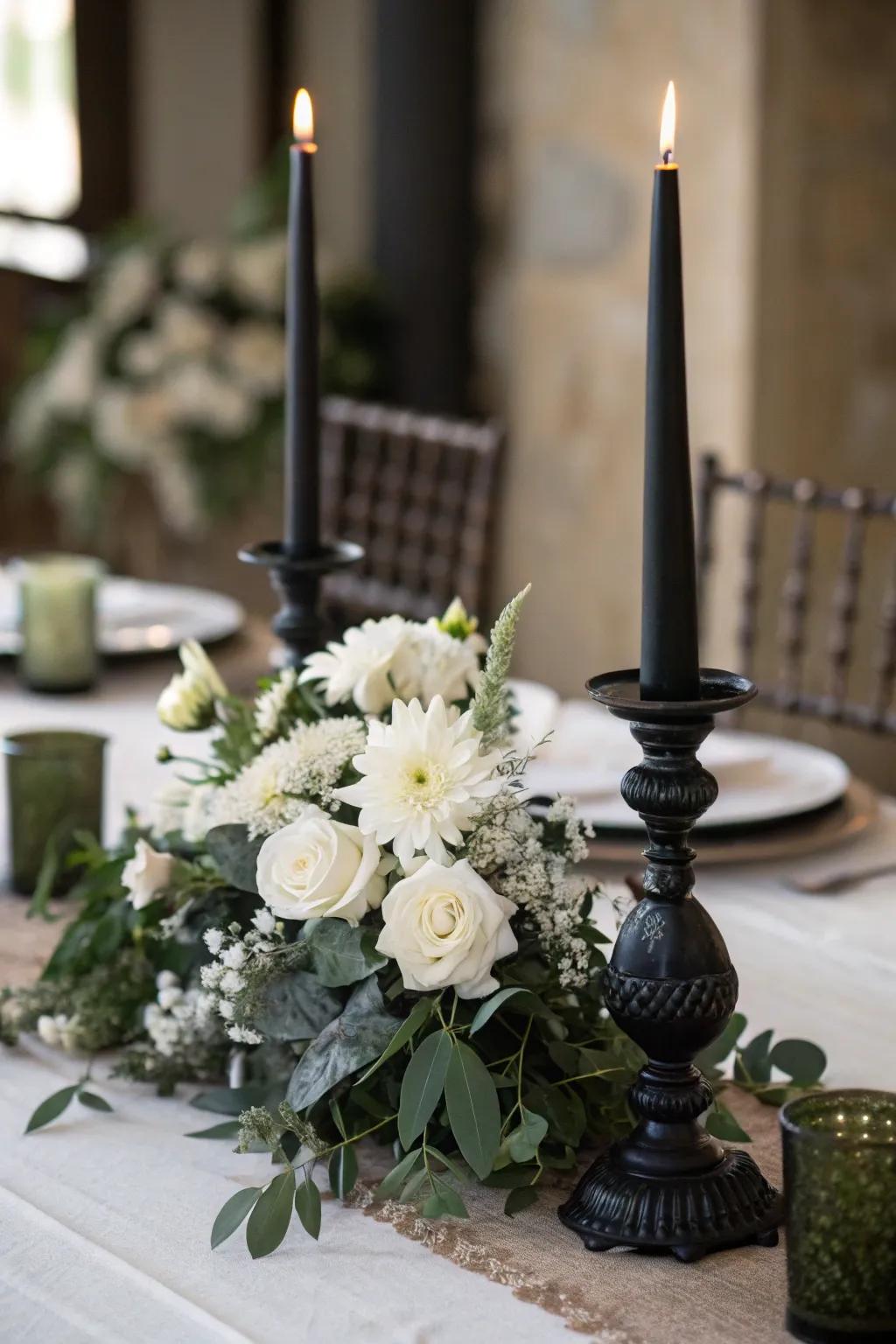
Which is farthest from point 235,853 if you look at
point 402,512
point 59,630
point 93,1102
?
point 402,512

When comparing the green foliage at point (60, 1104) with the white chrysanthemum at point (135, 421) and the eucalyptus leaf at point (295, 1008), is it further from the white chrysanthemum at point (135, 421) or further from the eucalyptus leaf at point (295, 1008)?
the white chrysanthemum at point (135, 421)

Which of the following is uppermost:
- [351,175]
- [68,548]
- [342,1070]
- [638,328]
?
[351,175]

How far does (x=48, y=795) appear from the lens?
45.2 inches

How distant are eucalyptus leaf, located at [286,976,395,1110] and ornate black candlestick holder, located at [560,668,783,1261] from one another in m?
0.10

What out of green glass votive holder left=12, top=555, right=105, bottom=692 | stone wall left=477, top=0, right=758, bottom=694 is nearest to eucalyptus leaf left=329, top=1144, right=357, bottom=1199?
green glass votive holder left=12, top=555, right=105, bottom=692

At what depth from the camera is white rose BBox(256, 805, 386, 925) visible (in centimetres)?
72

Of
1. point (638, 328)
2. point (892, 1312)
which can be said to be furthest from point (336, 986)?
point (638, 328)

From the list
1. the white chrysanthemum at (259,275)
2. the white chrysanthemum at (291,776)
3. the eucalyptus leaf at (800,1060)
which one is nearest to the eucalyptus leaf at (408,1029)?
the white chrysanthemum at (291,776)

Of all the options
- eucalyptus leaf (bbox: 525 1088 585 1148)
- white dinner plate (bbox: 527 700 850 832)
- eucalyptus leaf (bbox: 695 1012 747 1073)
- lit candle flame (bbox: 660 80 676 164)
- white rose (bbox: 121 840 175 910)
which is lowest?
eucalyptus leaf (bbox: 695 1012 747 1073)

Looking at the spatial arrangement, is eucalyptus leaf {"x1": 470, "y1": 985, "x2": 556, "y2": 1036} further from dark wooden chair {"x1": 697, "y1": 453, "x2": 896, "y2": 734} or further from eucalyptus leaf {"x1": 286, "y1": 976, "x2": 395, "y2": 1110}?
dark wooden chair {"x1": 697, "y1": 453, "x2": 896, "y2": 734}

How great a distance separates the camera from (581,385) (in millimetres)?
3365

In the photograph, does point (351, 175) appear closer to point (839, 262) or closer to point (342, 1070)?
point (839, 262)

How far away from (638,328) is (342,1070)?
2688 mm

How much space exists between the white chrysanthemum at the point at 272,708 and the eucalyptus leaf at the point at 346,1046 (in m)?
0.18
